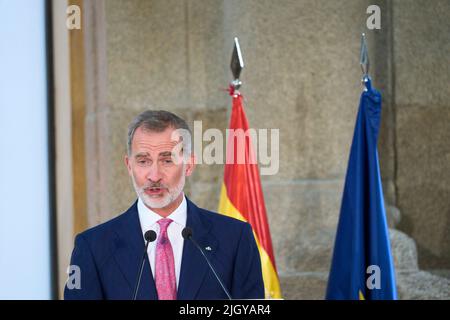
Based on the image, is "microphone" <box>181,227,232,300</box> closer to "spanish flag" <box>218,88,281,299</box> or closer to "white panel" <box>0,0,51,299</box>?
"spanish flag" <box>218,88,281,299</box>

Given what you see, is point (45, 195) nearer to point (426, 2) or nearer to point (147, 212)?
point (147, 212)

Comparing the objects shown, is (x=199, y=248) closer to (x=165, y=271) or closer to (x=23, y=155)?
(x=165, y=271)

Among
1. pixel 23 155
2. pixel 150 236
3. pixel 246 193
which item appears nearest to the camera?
pixel 150 236

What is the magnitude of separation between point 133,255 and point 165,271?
125mm

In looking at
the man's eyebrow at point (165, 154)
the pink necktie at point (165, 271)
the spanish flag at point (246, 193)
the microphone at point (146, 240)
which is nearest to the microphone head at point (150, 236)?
the microphone at point (146, 240)

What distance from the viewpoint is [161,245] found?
8.41 ft

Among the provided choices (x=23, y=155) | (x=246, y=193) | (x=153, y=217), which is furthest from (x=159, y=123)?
(x=23, y=155)

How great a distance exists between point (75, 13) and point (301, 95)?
→ 4.79ft

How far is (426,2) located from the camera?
4.52 meters

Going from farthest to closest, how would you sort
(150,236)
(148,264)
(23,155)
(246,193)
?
(23,155) < (246,193) < (148,264) < (150,236)

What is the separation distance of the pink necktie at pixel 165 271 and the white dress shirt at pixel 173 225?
0.02m

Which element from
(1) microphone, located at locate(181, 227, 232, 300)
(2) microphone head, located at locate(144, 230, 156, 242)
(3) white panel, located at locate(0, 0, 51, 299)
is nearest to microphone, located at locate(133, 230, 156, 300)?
(2) microphone head, located at locate(144, 230, 156, 242)
